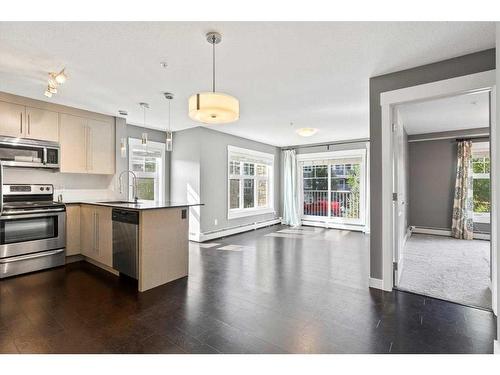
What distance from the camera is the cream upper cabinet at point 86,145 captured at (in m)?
4.08

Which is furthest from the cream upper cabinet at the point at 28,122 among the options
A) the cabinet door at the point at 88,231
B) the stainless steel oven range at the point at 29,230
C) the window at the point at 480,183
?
the window at the point at 480,183

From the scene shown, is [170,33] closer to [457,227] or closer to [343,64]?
[343,64]

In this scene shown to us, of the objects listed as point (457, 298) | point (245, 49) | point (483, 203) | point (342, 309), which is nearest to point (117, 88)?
point (245, 49)

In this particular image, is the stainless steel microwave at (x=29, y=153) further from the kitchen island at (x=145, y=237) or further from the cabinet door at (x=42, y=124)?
the kitchen island at (x=145, y=237)

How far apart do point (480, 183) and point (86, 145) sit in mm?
8116

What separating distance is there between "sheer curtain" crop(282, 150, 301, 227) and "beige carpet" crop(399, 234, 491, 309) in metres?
3.06

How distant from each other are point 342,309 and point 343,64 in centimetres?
241

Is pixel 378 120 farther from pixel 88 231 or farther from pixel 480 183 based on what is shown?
pixel 480 183

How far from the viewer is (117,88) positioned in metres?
3.35

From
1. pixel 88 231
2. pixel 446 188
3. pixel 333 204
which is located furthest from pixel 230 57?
pixel 446 188

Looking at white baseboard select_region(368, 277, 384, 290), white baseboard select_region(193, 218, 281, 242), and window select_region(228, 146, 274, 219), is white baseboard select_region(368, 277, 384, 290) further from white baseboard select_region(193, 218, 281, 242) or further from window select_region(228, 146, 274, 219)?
window select_region(228, 146, 274, 219)

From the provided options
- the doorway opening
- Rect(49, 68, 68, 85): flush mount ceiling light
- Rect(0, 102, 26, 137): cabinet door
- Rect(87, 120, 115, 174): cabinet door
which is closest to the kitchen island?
Rect(87, 120, 115, 174): cabinet door

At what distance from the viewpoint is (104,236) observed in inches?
140
